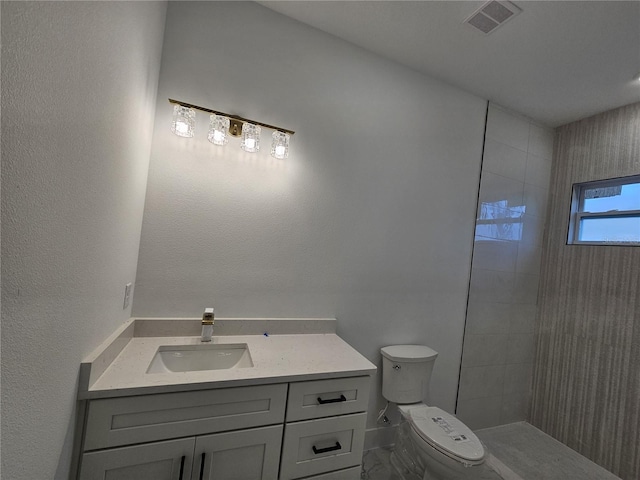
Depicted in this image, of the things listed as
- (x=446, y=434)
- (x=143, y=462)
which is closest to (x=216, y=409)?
(x=143, y=462)

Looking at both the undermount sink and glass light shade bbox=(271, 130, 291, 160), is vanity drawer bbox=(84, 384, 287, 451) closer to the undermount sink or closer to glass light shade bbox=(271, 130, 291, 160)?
the undermount sink

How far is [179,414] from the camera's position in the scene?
0.99 meters

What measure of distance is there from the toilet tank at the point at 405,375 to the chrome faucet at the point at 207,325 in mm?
1134

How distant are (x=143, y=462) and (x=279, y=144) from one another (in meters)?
1.49

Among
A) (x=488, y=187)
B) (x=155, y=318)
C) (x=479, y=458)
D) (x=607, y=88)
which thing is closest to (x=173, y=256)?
(x=155, y=318)

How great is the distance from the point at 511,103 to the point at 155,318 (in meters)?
3.00

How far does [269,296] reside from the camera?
1.61 meters

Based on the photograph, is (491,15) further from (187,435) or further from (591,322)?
(187,435)

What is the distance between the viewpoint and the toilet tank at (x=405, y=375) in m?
1.80

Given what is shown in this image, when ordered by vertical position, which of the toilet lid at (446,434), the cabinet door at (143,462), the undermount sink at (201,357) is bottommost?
Result: the toilet lid at (446,434)

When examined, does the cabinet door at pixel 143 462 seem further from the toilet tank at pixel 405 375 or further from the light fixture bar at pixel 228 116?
the light fixture bar at pixel 228 116

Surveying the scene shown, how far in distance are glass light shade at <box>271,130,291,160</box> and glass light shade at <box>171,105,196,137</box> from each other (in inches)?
16.4

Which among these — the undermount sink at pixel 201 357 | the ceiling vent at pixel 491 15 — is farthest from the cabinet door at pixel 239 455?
the ceiling vent at pixel 491 15

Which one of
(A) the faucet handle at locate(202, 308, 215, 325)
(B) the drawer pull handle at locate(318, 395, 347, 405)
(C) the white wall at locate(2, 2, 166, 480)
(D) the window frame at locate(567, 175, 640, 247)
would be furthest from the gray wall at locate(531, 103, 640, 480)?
(C) the white wall at locate(2, 2, 166, 480)
